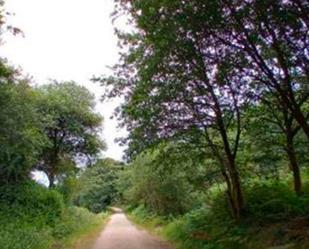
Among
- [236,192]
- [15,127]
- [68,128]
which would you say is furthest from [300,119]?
[68,128]

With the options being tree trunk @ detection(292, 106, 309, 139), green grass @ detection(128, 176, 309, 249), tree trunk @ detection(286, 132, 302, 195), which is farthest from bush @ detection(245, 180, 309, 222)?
tree trunk @ detection(292, 106, 309, 139)

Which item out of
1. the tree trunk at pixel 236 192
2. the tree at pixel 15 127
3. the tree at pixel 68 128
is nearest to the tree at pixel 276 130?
the tree trunk at pixel 236 192

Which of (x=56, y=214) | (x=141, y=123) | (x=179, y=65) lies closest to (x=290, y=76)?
(x=179, y=65)

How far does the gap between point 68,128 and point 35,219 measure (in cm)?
1449

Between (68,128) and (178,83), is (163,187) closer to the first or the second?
(68,128)

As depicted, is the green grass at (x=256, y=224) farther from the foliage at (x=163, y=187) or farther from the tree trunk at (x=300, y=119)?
the foliage at (x=163, y=187)

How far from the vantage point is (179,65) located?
16.5 meters

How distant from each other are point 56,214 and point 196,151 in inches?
413

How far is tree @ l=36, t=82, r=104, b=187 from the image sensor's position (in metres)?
38.2

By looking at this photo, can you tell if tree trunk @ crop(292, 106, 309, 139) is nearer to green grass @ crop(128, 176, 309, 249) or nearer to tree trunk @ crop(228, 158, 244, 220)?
green grass @ crop(128, 176, 309, 249)

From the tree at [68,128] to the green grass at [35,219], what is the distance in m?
8.83

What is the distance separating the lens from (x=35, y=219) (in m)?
24.9

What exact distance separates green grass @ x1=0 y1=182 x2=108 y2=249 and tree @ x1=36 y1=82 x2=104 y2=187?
883 centimetres

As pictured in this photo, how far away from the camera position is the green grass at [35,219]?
1980cm
